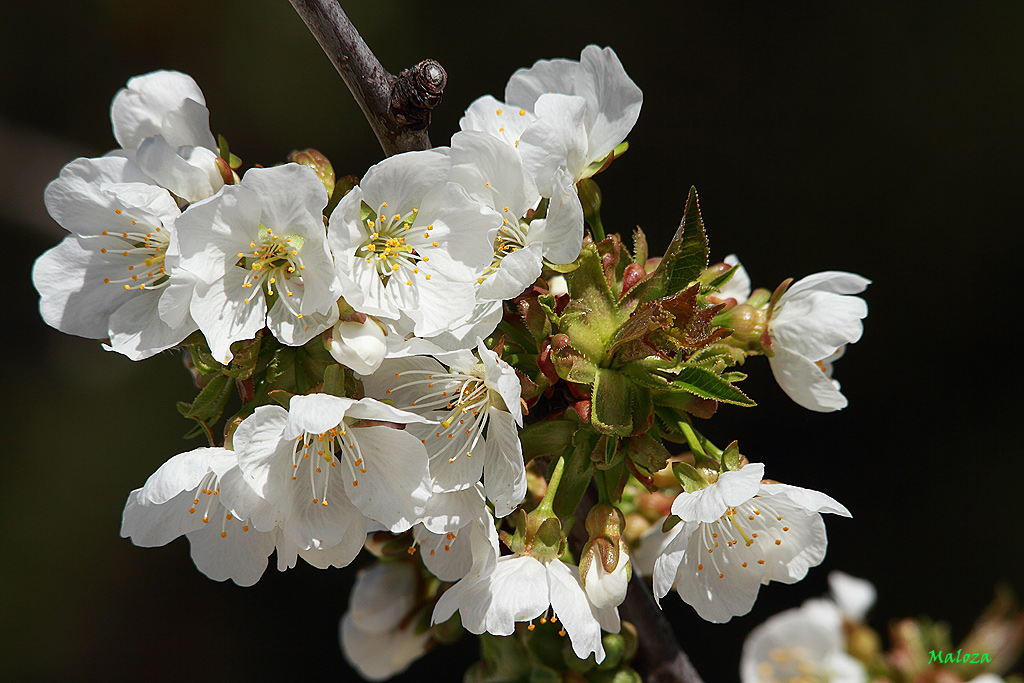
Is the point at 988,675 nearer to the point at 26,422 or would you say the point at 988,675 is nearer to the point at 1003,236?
the point at 1003,236

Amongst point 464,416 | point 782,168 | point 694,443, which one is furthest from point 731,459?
point 782,168

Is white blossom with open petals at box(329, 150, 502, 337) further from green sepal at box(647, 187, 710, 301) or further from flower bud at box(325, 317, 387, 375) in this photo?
green sepal at box(647, 187, 710, 301)

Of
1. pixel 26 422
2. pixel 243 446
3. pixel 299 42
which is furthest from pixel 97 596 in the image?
pixel 243 446

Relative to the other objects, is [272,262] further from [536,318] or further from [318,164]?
[536,318]

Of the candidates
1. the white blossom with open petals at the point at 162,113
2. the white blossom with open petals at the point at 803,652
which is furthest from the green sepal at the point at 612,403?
the white blossom with open petals at the point at 803,652

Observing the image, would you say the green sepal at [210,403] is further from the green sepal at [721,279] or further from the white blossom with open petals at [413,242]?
the green sepal at [721,279]

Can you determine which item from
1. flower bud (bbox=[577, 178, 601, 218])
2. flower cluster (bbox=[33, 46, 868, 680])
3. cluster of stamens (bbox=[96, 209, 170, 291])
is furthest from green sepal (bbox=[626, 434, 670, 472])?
cluster of stamens (bbox=[96, 209, 170, 291])
